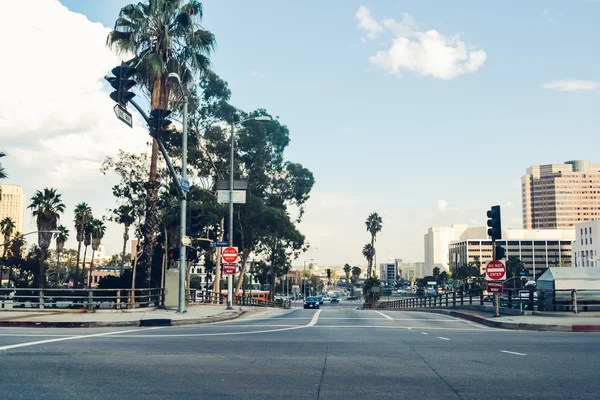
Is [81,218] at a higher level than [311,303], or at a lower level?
higher

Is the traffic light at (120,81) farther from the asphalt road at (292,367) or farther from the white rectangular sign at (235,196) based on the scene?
the white rectangular sign at (235,196)

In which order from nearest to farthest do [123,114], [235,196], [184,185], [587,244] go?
[123,114] < [184,185] < [235,196] < [587,244]

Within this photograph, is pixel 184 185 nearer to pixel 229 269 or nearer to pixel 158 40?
pixel 229 269

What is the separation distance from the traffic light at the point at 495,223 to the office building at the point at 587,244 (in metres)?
116

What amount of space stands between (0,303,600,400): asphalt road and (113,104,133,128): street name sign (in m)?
6.62

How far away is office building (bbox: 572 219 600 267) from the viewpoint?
429 ft

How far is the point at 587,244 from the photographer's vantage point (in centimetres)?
13725

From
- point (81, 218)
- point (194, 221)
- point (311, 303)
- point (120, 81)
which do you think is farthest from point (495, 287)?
point (81, 218)

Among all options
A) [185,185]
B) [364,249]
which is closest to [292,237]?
[185,185]

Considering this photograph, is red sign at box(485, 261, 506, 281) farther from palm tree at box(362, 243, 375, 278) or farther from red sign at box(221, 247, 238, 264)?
palm tree at box(362, 243, 375, 278)

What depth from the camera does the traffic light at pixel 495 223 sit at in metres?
20.8

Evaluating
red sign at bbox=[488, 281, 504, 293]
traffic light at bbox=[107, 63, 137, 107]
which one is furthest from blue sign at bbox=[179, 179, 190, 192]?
red sign at bbox=[488, 281, 504, 293]

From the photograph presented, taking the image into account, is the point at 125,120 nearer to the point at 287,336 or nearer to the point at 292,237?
the point at 287,336

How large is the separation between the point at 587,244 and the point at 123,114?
140m
